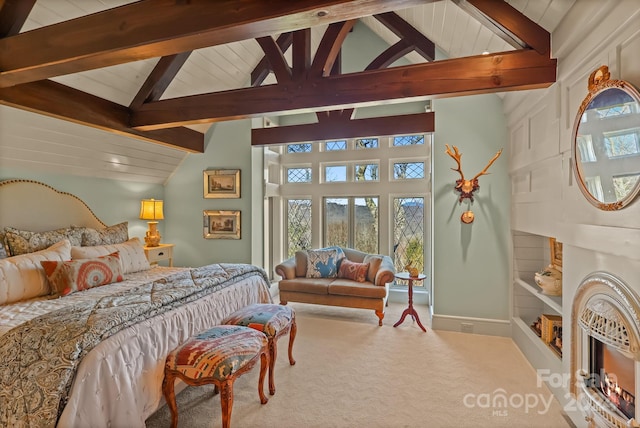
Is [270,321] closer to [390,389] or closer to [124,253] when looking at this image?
[390,389]

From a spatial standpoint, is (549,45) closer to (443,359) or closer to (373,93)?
(373,93)

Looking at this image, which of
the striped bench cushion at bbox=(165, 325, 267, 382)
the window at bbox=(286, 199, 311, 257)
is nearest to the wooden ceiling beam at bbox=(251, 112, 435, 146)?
the window at bbox=(286, 199, 311, 257)

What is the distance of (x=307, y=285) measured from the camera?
13.2ft

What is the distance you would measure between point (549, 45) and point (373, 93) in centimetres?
130

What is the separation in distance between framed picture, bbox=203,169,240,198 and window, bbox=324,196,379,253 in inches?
62.2

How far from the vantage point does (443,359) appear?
112 inches

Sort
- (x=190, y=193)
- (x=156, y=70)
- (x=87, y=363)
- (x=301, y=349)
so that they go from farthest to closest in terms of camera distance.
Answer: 1. (x=190, y=193)
2. (x=156, y=70)
3. (x=301, y=349)
4. (x=87, y=363)

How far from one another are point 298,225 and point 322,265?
1.32m

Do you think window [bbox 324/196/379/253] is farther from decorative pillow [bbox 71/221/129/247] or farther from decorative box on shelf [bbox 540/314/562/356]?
decorative pillow [bbox 71/221/129/247]

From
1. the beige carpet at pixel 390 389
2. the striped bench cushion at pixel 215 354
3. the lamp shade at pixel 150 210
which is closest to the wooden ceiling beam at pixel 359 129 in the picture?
the lamp shade at pixel 150 210

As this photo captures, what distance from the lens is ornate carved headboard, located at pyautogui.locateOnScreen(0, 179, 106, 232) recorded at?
9.69 feet

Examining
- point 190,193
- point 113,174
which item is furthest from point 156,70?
point 190,193

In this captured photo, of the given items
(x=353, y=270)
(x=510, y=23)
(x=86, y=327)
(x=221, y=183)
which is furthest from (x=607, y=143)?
(x=221, y=183)

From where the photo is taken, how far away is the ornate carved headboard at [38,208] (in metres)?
2.95
